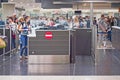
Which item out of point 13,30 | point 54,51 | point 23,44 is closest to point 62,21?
point 23,44

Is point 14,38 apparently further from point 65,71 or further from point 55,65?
point 65,71

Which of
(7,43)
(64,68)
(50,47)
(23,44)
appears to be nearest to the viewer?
(64,68)

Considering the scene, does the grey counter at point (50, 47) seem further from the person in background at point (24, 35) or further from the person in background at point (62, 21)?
the person in background at point (62, 21)

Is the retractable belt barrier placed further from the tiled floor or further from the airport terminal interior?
the tiled floor

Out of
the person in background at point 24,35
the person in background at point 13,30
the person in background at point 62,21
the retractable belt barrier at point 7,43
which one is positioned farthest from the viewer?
the person in background at point 13,30

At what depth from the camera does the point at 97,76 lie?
30.8 feet

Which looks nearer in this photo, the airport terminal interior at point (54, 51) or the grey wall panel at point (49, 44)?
the airport terminal interior at point (54, 51)

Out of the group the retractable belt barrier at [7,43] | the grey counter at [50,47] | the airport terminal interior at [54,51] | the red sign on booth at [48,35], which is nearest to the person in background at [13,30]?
the airport terminal interior at [54,51]

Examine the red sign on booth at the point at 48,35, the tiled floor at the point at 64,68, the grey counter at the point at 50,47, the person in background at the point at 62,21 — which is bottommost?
the tiled floor at the point at 64,68

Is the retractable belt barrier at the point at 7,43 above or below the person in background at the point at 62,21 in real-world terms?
below

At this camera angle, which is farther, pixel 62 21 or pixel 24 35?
pixel 62 21

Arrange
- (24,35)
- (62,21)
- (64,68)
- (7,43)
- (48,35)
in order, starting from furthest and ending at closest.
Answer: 1. (7,43)
2. (62,21)
3. (24,35)
4. (48,35)
5. (64,68)

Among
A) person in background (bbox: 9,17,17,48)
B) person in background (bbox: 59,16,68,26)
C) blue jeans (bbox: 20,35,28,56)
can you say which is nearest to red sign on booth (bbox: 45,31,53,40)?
blue jeans (bbox: 20,35,28,56)

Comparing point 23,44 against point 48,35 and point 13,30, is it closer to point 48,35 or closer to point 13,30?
point 48,35
